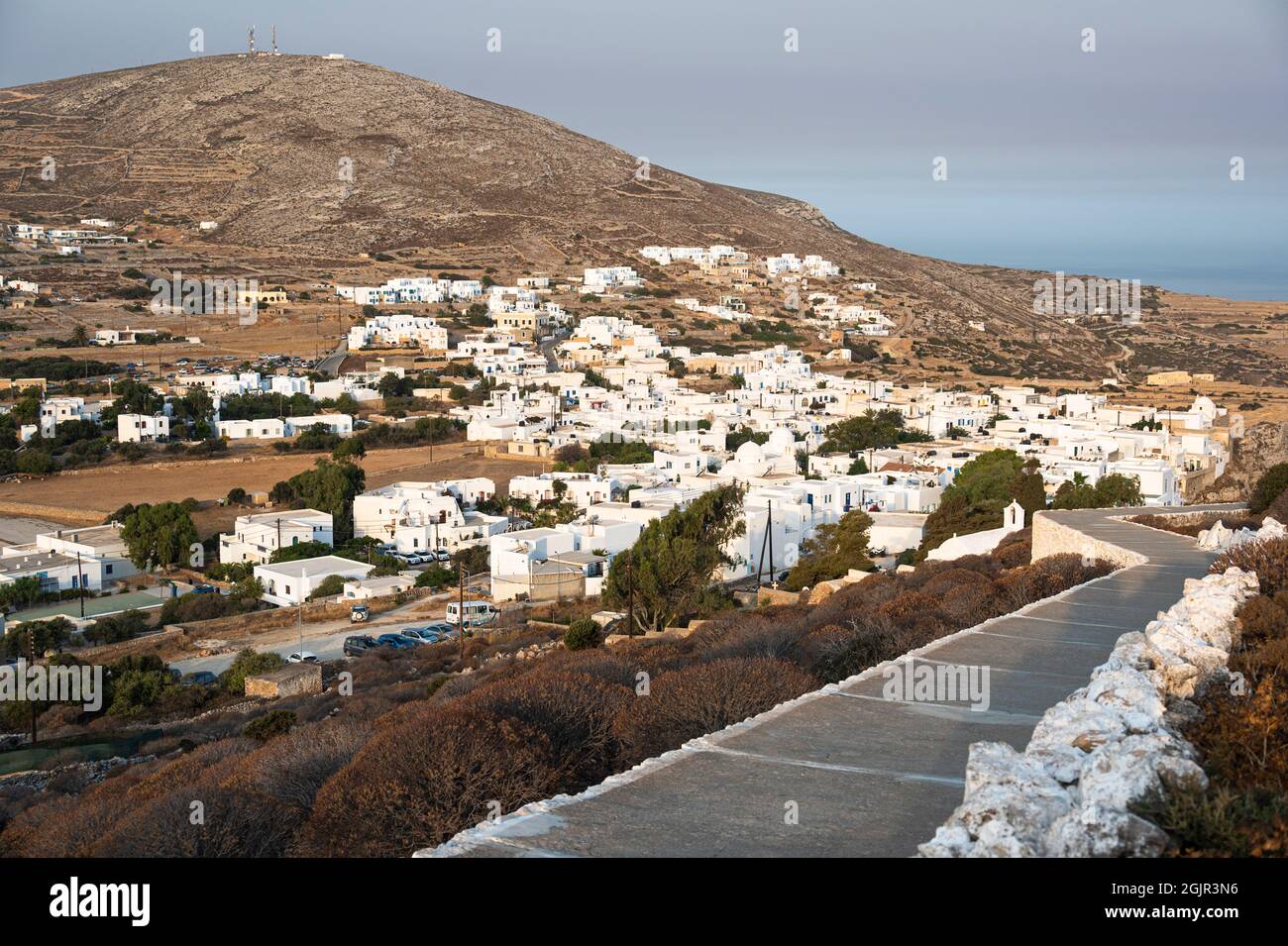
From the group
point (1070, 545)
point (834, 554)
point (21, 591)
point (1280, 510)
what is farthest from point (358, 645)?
point (1280, 510)

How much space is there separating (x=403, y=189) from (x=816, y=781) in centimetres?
8332

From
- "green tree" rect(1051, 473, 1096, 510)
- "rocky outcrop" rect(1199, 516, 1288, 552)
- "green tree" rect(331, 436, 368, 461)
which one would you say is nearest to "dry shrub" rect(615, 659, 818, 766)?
"rocky outcrop" rect(1199, 516, 1288, 552)

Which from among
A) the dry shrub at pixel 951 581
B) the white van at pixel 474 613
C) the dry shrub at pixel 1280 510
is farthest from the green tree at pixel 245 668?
the dry shrub at pixel 1280 510

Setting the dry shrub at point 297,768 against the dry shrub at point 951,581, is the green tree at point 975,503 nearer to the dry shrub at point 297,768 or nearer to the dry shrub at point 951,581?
the dry shrub at point 951,581

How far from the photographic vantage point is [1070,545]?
1285 centimetres

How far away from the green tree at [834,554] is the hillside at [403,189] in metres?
41.4

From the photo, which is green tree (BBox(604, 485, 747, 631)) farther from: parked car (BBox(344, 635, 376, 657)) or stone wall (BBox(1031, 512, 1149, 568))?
stone wall (BBox(1031, 512, 1149, 568))

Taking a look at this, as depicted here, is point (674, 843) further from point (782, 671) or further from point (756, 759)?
point (782, 671)

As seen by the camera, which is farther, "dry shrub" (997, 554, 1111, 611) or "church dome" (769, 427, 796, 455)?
"church dome" (769, 427, 796, 455)

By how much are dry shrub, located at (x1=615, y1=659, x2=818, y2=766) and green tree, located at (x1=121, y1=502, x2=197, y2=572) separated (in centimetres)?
2217

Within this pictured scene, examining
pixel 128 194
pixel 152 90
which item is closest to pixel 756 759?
pixel 128 194

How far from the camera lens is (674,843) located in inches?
160

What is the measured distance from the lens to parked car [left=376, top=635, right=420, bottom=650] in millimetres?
19156
